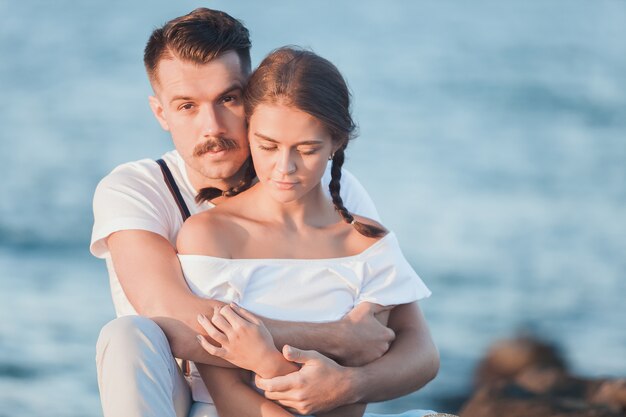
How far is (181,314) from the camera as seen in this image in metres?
3.47

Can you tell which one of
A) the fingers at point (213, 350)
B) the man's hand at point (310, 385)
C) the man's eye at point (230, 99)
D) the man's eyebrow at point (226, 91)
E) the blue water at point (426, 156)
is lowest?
the man's hand at point (310, 385)

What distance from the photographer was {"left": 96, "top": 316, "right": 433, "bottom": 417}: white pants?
3.28m

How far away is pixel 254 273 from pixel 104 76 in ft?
43.1

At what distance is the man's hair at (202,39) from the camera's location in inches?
155

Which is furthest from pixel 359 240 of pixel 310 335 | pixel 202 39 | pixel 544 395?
pixel 544 395

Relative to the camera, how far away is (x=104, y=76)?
640 inches

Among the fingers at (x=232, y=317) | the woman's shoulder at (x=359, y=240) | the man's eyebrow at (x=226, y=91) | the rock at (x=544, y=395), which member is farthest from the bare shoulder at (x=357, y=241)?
the rock at (x=544, y=395)

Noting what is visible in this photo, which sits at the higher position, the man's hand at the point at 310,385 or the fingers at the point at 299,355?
the fingers at the point at 299,355

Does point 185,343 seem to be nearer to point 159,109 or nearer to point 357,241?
point 357,241

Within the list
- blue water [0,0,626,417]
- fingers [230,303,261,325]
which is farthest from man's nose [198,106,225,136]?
blue water [0,0,626,417]

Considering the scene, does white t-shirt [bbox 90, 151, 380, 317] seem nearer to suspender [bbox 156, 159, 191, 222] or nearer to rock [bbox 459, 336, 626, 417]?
suspender [bbox 156, 159, 191, 222]

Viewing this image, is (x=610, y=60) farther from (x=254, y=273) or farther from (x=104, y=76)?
(x=254, y=273)

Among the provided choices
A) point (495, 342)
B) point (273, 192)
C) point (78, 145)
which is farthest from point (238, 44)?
point (78, 145)

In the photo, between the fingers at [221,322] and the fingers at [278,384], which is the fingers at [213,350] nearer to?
the fingers at [221,322]
